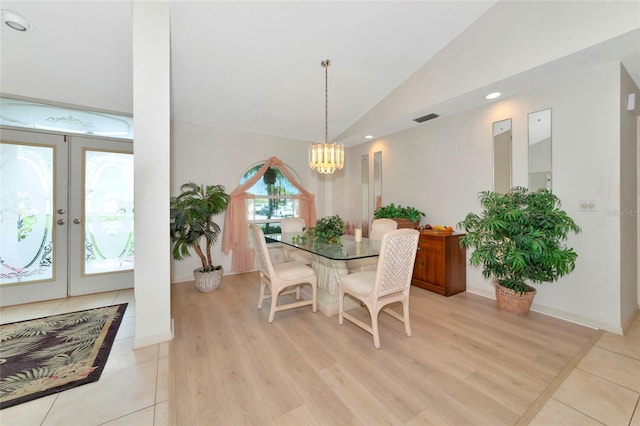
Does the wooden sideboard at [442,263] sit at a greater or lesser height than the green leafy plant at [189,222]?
lesser

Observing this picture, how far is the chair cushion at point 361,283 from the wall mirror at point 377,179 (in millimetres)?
2623

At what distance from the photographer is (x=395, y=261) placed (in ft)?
7.11

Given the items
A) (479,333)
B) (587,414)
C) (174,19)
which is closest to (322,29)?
(174,19)

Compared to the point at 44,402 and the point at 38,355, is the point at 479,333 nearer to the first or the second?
the point at 44,402

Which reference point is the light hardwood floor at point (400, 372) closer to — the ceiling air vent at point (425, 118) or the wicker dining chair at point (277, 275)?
the wicker dining chair at point (277, 275)

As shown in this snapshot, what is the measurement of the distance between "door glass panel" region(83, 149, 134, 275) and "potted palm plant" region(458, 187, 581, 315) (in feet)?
15.1

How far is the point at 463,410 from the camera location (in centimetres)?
149

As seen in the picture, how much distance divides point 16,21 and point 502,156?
16.9 feet

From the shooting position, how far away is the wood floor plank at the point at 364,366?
148 cm

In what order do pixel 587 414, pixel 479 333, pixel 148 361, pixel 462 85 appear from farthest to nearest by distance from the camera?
pixel 462 85, pixel 479 333, pixel 148 361, pixel 587 414

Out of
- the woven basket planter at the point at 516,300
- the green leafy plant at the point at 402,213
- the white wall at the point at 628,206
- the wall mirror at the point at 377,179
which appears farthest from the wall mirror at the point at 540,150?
the wall mirror at the point at 377,179

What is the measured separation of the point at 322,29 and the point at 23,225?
14.0 ft

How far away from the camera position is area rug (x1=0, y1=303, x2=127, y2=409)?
168 centimetres

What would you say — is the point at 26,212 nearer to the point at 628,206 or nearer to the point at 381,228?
the point at 381,228
